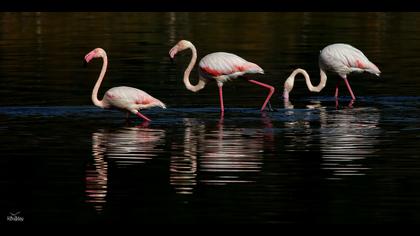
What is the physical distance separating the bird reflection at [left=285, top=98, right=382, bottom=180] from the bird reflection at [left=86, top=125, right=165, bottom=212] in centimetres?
184

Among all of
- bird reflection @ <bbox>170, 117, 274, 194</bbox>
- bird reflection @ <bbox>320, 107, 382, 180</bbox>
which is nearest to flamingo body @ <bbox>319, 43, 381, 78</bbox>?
bird reflection @ <bbox>320, 107, 382, 180</bbox>

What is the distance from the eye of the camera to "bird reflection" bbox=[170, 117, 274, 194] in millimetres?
13062

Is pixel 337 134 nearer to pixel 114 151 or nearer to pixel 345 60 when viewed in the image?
pixel 114 151

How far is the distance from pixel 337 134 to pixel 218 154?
2322 mm

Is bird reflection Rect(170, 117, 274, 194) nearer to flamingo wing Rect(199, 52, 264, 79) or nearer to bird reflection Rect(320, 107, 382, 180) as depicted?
bird reflection Rect(320, 107, 382, 180)

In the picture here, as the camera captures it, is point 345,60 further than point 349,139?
Yes

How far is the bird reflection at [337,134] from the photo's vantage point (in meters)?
13.9

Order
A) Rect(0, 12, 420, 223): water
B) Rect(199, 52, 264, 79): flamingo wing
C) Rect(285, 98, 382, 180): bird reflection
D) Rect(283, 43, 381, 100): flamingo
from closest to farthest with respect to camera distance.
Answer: Rect(0, 12, 420, 223): water → Rect(285, 98, 382, 180): bird reflection → Rect(199, 52, 264, 79): flamingo wing → Rect(283, 43, 381, 100): flamingo

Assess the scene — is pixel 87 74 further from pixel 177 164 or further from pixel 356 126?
pixel 177 164

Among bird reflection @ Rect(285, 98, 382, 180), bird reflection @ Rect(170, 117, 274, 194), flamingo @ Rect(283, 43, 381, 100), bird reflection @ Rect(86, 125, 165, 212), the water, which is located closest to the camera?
the water

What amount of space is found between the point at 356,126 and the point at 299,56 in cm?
1180

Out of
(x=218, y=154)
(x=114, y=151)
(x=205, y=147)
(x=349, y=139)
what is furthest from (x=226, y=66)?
(x=218, y=154)

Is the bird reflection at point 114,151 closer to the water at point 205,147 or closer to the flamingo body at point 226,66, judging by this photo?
the water at point 205,147

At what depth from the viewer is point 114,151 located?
14953 mm
